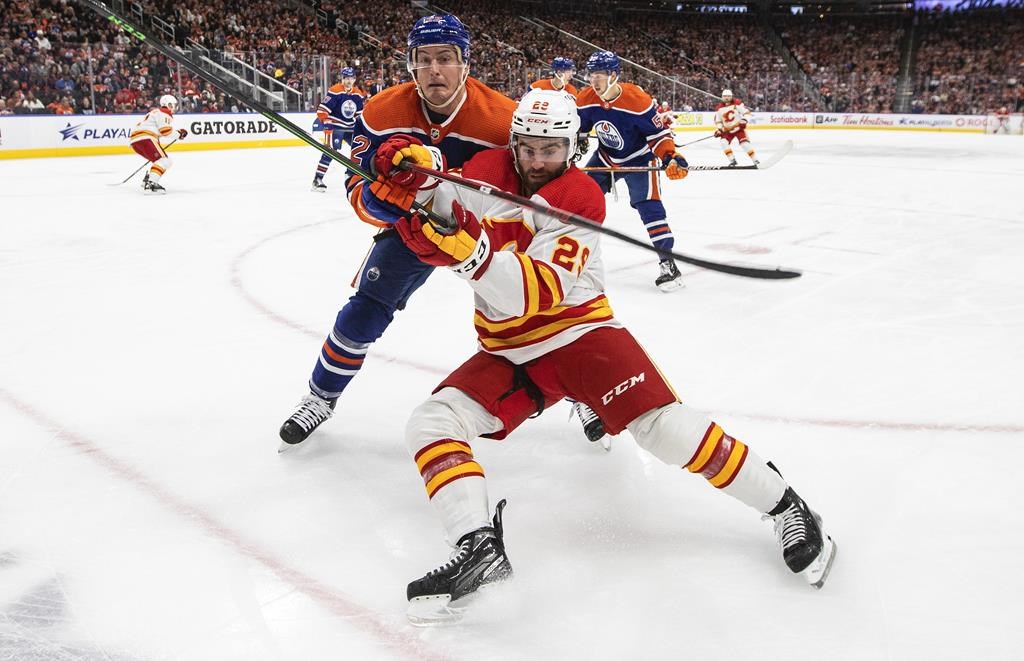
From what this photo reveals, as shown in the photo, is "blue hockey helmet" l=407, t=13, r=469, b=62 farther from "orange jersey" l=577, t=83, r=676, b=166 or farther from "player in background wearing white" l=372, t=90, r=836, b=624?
"orange jersey" l=577, t=83, r=676, b=166

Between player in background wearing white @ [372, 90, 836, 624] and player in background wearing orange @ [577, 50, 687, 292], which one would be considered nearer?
player in background wearing white @ [372, 90, 836, 624]

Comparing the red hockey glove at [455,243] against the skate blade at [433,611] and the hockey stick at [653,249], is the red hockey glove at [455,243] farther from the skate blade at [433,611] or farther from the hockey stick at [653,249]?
the skate blade at [433,611]

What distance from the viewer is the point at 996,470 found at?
7.62ft

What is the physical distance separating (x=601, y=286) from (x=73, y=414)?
6.03 ft

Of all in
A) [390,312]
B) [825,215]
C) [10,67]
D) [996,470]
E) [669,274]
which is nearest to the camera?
[996,470]

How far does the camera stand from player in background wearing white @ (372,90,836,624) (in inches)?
66.6

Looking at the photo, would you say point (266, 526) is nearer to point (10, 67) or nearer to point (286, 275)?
point (286, 275)

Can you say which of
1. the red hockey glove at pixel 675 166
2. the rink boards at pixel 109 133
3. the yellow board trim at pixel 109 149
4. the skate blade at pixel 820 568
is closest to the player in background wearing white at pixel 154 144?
the rink boards at pixel 109 133

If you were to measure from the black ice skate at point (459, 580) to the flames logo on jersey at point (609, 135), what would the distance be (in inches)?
149

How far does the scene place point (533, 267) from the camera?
5.76 ft

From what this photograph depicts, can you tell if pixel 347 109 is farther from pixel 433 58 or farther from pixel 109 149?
pixel 433 58

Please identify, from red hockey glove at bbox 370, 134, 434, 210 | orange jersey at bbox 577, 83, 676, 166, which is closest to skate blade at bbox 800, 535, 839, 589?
red hockey glove at bbox 370, 134, 434, 210

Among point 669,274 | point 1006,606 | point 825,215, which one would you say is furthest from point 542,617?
point 825,215

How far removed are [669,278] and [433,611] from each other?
3.28 metres
